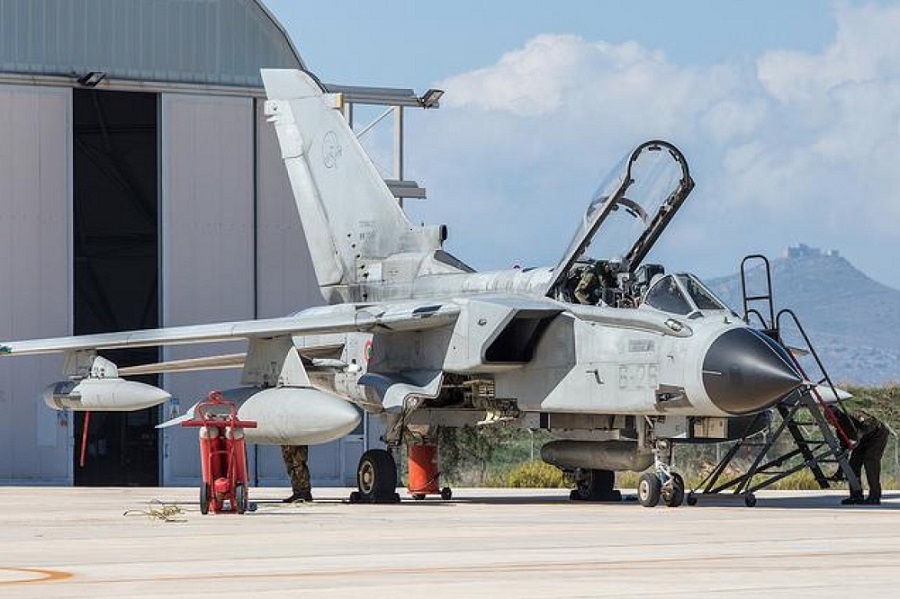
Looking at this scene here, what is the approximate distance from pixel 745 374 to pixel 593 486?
4.17m

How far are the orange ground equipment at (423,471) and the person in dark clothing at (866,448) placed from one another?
4.31 m

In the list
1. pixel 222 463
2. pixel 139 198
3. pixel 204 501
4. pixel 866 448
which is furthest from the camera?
pixel 139 198

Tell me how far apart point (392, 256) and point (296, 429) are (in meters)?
3.84

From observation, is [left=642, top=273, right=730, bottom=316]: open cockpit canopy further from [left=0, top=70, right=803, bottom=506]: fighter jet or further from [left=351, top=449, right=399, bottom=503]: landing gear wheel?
[left=351, top=449, right=399, bottom=503]: landing gear wheel

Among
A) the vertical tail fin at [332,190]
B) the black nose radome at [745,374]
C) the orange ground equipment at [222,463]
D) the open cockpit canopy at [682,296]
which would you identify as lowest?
the orange ground equipment at [222,463]

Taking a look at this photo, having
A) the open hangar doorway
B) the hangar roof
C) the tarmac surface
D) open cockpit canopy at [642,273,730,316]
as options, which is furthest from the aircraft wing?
the open hangar doorway

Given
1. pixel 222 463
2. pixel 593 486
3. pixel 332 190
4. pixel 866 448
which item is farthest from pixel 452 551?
pixel 332 190

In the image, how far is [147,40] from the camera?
26234mm

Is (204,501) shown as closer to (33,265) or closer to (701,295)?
(701,295)

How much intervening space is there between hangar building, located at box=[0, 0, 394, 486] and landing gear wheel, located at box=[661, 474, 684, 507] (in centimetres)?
1106

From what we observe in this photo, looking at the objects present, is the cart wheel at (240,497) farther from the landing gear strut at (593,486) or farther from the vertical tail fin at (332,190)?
the vertical tail fin at (332,190)

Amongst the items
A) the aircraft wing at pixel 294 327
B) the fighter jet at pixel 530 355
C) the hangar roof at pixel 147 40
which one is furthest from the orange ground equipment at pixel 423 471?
the hangar roof at pixel 147 40

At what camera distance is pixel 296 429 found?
1750cm

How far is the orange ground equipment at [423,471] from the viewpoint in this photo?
19.8 meters
